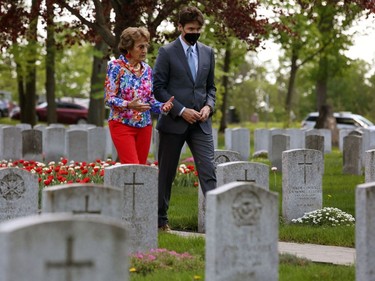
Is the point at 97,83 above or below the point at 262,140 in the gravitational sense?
above

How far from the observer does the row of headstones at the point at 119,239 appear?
6.06 metres

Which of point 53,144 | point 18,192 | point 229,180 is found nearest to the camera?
A: point 18,192

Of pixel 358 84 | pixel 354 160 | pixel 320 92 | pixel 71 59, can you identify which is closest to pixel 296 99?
pixel 358 84

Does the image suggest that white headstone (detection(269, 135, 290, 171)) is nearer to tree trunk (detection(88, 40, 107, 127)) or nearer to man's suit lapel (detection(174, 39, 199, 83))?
man's suit lapel (detection(174, 39, 199, 83))

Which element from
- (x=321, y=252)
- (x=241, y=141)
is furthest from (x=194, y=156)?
(x=241, y=141)

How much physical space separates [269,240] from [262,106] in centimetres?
8788

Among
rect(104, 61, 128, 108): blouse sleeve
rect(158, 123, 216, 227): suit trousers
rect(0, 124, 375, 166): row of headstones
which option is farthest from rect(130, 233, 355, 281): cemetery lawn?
rect(0, 124, 375, 166): row of headstones

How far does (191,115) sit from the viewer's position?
12000 millimetres

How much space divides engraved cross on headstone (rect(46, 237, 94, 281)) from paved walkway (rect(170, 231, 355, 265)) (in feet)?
15.2

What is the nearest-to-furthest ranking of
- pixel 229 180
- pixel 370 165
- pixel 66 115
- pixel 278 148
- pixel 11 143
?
pixel 229 180, pixel 370 165, pixel 278 148, pixel 11 143, pixel 66 115

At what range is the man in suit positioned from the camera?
12.1 m

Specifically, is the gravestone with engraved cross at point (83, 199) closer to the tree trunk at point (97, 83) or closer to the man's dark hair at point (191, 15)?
the man's dark hair at point (191, 15)

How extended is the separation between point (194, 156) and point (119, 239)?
5.98 metres

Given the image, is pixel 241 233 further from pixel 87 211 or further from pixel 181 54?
pixel 181 54
